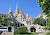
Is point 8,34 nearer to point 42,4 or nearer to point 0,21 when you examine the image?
point 42,4

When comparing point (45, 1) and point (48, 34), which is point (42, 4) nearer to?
point (45, 1)

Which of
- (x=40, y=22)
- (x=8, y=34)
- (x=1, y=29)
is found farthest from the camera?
(x=40, y=22)

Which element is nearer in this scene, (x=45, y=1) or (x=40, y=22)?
(x=45, y=1)

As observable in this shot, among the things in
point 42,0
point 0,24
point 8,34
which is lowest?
point 8,34

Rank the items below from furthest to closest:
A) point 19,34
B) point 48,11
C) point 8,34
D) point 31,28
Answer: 1. point 31,28
2. point 8,34
3. point 19,34
4. point 48,11

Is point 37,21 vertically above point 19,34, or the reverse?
point 37,21

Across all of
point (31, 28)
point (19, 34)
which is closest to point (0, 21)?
point (31, 28)

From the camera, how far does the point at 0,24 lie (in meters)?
50.1

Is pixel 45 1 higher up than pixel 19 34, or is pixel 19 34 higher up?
pixel 45 1

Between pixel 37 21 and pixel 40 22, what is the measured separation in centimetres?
209

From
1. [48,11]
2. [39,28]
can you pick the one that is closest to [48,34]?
[48,11]

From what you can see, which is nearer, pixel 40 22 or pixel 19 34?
pixel 19 34

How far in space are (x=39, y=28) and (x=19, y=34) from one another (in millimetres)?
19597

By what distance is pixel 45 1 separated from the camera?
11.8 meters
